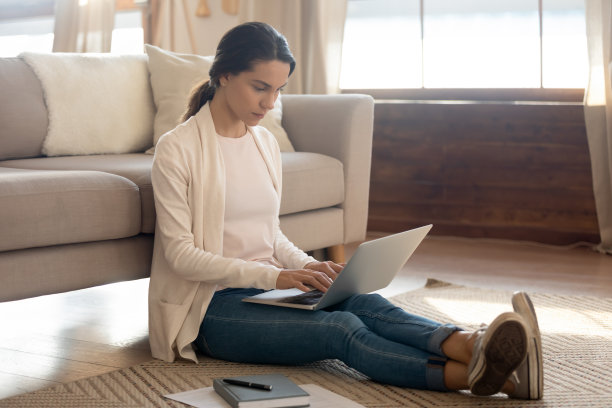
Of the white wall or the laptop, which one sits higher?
the white wall

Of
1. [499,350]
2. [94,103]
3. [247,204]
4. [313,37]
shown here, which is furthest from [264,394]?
[313,37]

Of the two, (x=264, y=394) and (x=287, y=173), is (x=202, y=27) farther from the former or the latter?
(x=264, y=394)

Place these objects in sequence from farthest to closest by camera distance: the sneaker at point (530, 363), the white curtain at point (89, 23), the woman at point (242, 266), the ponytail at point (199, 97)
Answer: the white curtain at point (89, 23) < the ponytail at point (199, 97) < the woman at point (242, 266) < the sneaker at point (530, 363)

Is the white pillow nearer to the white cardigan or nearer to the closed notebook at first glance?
the white cardigan

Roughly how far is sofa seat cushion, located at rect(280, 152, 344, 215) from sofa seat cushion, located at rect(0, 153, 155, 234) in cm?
45

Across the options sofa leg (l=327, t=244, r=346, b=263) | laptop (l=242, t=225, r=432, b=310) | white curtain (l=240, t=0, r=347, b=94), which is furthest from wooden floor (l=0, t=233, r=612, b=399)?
white curtain (l=240, t=0, r=347, b=94)

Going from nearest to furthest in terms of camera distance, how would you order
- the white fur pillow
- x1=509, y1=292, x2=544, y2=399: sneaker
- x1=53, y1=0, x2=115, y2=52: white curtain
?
x1=509, y1=292, x2=544, y2=399: sneaker < the white fur pillow < x1=53, y1=0, x2=115, y2=52: white curtain

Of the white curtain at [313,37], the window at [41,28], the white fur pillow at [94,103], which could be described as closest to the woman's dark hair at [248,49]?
the white fur pillow at [94,103]

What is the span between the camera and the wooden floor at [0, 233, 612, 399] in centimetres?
206

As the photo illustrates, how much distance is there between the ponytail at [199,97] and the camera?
2.10 m

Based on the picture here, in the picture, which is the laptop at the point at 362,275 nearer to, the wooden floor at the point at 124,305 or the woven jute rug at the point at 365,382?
the woven jute rug at the point at 365,382

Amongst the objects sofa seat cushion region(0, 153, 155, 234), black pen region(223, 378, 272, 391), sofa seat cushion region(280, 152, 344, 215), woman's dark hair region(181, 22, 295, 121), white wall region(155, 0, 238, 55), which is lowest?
black pen region(223, 378, 272, 391)

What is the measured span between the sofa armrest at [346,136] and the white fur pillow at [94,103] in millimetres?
550

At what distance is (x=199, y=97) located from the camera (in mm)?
2119
